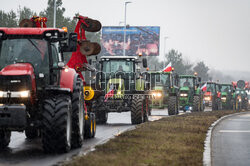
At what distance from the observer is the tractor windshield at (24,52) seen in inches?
490

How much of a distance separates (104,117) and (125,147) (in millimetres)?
12086

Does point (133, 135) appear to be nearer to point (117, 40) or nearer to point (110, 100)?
point (110, 100)

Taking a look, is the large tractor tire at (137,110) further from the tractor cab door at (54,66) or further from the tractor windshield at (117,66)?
the tractor cab door at (54,66)

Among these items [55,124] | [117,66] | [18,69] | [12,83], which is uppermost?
[117,66]

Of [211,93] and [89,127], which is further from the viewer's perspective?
[211,93]

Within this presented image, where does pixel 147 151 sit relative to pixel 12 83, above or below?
below

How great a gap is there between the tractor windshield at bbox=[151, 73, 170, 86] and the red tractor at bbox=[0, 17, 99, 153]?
924 inches

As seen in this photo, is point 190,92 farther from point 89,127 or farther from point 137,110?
point 89,127

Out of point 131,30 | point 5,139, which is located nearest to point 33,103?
point 5,139

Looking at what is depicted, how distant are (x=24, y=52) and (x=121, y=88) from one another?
12.5 meters

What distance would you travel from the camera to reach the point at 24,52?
12.5 meters

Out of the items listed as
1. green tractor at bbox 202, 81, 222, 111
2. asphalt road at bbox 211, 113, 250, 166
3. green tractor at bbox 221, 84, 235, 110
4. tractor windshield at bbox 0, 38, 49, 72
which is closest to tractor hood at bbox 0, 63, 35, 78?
tractor windshield at bbox 0, 38, 49, 72

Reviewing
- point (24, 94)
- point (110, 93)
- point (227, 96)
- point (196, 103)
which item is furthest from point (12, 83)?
point (227, 96)

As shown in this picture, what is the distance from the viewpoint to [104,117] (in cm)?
2527
